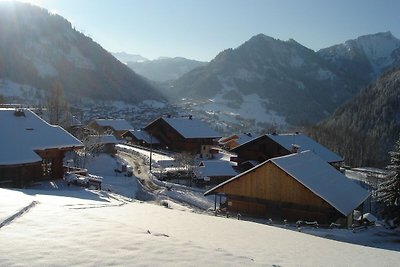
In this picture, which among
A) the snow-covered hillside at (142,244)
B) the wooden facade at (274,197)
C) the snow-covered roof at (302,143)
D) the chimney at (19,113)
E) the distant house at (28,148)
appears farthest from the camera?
the snow-covered roof at (302,143)

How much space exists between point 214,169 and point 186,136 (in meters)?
18.7

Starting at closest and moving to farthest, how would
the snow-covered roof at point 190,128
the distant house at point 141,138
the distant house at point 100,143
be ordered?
1. the distant house at point 100,143
2. the snow-covered roof at point 190,128
3. the distant house at point 141,138

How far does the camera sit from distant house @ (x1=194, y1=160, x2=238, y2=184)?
45.5m

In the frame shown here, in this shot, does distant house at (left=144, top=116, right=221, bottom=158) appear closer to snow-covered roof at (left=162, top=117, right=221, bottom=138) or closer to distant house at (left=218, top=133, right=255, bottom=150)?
snow-covered roof at (left=162, top=117, right=221, bottom=138)

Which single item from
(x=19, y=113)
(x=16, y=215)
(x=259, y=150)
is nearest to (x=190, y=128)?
(x=259, y=150)

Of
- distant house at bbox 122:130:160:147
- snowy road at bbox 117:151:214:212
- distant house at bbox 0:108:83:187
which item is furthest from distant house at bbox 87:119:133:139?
distant house at bbox 0:108:83:187

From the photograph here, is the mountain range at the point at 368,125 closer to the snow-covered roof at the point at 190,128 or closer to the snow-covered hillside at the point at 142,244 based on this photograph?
the snow-covered roof at the point at 190,128

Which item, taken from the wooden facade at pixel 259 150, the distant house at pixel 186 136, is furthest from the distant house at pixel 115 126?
the wooden facade at pixel 259 150

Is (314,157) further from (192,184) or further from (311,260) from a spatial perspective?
(311,260)

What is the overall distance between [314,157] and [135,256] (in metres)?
25.4

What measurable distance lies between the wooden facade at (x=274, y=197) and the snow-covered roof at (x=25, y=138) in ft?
34.4

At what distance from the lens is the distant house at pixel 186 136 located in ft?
216

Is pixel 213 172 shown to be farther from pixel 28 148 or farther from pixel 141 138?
pixel 141 138

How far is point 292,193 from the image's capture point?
26312mm
